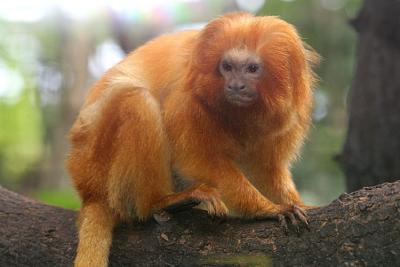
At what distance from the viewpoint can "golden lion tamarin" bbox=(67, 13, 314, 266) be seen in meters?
4.58

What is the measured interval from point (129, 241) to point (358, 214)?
1668 mm

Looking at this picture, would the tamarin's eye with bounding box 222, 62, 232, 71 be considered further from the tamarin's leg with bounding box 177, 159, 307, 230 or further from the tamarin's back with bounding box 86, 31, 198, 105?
the tamarin's leg with bounding box 177, 159, 307, 230

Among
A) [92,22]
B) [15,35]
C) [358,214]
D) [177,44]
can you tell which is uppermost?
[177,44]

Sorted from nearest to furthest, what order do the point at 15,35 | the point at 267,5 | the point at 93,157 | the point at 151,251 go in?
the point at 151,251, the point at 93,157, the point at 267,5, the point at 15,35

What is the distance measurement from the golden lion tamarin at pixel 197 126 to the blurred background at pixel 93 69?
61.4 inches

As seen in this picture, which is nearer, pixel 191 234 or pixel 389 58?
pixel 191 234

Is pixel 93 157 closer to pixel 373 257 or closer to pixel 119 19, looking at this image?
pixel 373 257

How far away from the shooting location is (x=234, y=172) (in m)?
4.79

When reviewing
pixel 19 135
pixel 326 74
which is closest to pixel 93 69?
pixel 19 135

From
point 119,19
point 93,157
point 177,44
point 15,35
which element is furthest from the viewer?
point 15,35

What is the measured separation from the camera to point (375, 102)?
7516 mm

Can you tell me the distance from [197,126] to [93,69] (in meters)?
15.6

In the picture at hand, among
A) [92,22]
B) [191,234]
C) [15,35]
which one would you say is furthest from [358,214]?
[15,35]

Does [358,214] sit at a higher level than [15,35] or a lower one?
higher
